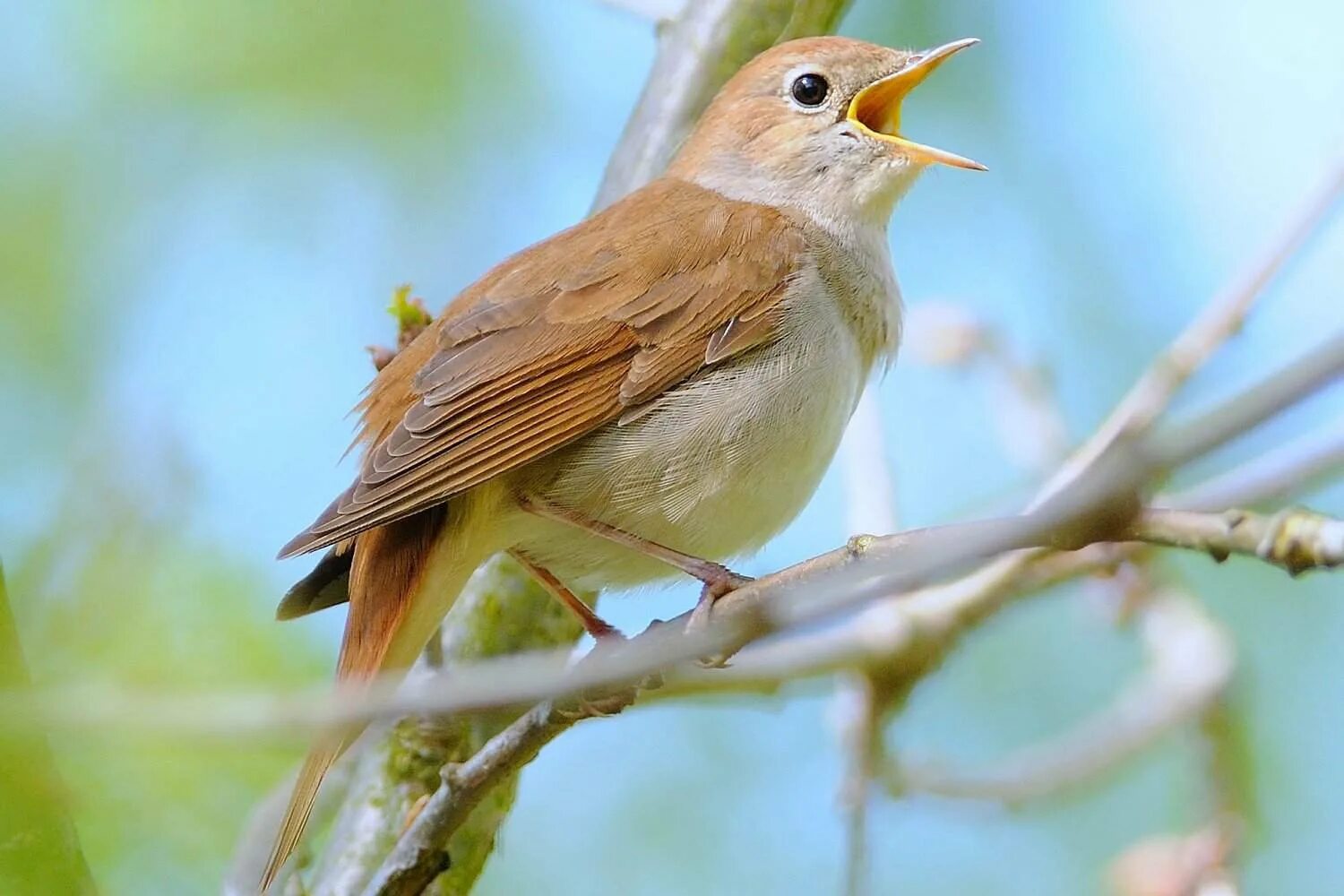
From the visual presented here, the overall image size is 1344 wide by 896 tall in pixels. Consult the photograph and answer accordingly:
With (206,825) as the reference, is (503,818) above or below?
below

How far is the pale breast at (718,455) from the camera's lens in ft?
12.0

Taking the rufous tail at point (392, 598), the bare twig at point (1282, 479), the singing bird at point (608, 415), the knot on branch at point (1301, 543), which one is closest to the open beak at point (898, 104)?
the singing bird at point (608, 415)

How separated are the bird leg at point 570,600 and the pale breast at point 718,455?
0.45ft

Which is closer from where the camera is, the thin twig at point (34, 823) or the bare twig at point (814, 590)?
the bare twig at point (814, 590)

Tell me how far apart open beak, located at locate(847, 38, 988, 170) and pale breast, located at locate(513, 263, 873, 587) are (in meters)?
0.74

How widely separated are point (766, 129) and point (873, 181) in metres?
0.42

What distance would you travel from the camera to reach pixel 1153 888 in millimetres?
3729

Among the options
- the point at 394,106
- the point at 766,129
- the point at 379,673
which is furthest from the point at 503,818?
the point at 394,106

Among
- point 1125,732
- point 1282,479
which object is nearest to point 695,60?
point 1125,732

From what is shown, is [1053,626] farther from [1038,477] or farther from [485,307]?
[485,307]

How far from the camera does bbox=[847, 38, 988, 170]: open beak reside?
14.0 ft

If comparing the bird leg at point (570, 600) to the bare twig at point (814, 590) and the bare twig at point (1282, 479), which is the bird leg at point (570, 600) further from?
the bare twig at point (1282, 479)

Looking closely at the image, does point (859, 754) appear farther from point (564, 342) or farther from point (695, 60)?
point (695, 60)

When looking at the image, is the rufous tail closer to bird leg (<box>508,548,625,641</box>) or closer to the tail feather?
the tail feather
